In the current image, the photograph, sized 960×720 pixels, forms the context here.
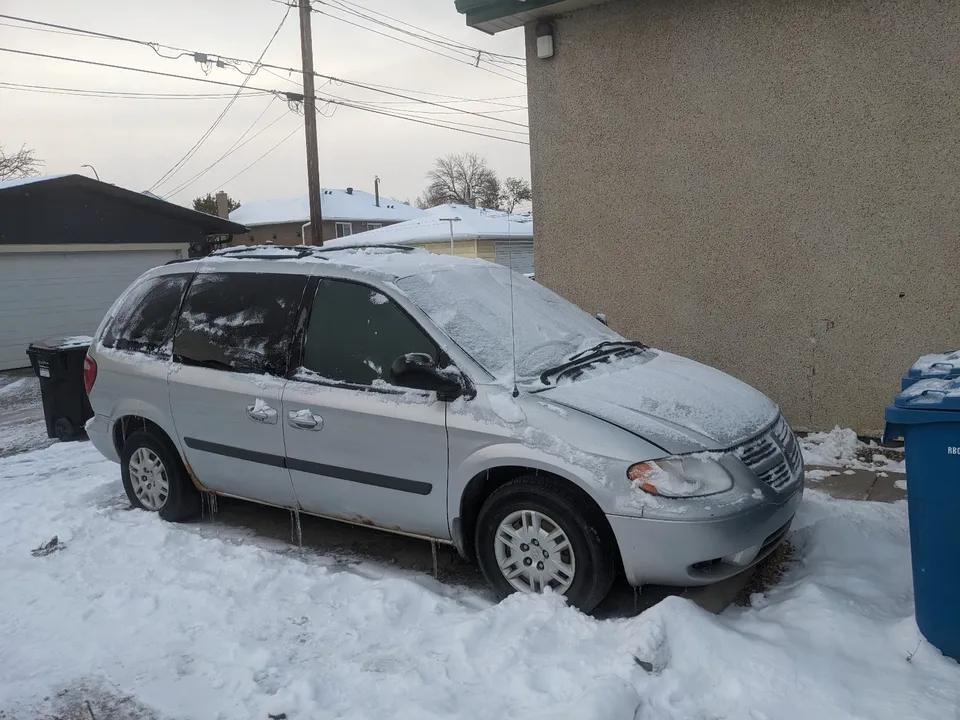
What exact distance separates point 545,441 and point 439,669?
43.3 inches

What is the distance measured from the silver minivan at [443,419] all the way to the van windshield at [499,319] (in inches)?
0.6

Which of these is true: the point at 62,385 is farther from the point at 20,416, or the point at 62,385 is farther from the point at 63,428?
the point at 20,416

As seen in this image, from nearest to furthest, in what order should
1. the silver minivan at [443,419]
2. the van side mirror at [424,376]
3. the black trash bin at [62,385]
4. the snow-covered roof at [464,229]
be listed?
the silver minivan at [443,419]
the van side mirror at [424,376]
the black trash bin at [62,385]
the snow-covered roof at [464,229]

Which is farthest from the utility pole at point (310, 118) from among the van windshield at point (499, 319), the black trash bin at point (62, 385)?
the van windshield at point (499, 319)

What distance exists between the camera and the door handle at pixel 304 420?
4.34 metres

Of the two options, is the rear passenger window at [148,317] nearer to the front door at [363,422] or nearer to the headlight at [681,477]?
the front door at [363,422]

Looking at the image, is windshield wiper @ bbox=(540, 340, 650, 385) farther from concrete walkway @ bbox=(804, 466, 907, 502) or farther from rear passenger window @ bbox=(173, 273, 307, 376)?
concrete walkway @ bbox=(804, 466, 907, 502)

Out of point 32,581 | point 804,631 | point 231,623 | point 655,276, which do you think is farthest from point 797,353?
point 32,581

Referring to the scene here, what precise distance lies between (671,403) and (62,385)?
618 centimetres

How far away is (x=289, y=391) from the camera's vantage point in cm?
448

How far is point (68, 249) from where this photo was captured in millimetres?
15055

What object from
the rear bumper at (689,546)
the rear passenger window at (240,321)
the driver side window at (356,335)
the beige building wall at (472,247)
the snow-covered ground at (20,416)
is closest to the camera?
the rear bumper at (689,546)

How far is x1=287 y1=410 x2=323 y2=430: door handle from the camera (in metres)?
4.34

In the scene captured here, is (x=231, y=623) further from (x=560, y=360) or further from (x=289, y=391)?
(x=560, y=360)
